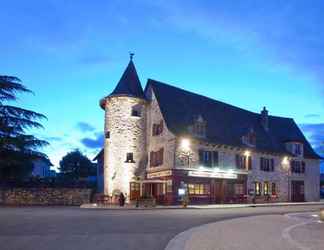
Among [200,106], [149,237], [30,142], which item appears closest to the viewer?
[149,237]

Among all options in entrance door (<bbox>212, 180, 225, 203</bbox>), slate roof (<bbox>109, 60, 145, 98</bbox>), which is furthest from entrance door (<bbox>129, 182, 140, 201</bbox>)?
slate roof (<bbox>109, 60, 145, 98</bbox>)

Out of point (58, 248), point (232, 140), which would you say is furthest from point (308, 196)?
point (58, 248)

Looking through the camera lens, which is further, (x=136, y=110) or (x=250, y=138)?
(x=250, y=138)

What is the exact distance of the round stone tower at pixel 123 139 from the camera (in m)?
39.0

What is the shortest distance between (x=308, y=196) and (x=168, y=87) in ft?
73.1

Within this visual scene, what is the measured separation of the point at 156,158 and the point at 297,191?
773 inches

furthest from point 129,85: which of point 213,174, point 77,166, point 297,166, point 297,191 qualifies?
point 77,166

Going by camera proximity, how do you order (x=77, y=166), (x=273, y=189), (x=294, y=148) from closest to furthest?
(x=273, y=189) < (x=294, y=148) < (x=77, y=166)

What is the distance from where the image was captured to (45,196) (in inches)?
1420

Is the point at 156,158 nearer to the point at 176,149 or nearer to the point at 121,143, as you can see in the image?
the point at 176,149

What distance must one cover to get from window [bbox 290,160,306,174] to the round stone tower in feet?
62.3

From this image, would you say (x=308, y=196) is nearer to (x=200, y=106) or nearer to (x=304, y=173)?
(x=304, y=173)

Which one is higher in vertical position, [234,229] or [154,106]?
[154,106]

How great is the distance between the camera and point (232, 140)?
42.7m
